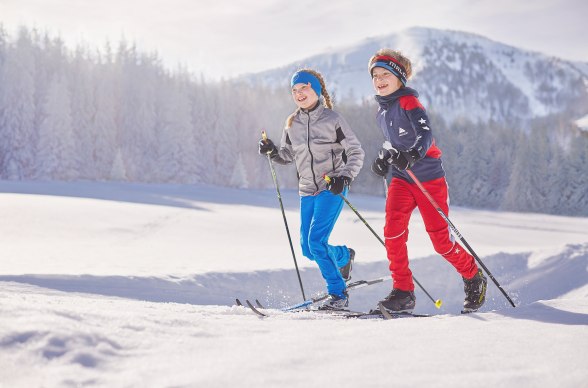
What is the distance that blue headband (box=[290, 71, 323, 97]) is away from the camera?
5504 mm

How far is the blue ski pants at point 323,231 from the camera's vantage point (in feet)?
17.5

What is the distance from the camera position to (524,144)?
51844 mm

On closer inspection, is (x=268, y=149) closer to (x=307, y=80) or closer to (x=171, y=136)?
(x=307, y=80)

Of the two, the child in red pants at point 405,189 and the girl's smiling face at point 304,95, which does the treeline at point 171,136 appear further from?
the child in red pants at point 405,189

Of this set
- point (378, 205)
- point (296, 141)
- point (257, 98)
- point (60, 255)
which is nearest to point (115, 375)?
point (296, 141)

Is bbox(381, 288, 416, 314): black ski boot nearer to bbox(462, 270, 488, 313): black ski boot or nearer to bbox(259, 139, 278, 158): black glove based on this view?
bbox(462, 270, 488, 313): black ski boot

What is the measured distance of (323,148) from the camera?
5.44 meters

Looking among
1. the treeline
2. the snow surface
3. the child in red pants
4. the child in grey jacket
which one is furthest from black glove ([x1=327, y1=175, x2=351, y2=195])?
the treeline

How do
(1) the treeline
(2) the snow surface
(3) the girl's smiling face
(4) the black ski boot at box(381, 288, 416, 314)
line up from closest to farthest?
1. (2) the snow surface
2. (4) the black ski boot at box(381, 288, 416, 314)
3. (3) the girl's smiling face
4. (1) the treeline

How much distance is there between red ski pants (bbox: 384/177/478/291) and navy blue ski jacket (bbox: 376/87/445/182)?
10cm

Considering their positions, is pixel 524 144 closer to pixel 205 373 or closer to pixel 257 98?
pixel 257 98

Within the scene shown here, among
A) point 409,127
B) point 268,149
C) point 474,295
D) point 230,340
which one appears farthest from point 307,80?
point 230,340

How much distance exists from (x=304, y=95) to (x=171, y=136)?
4924 centimetres

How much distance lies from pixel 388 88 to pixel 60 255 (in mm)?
5992
